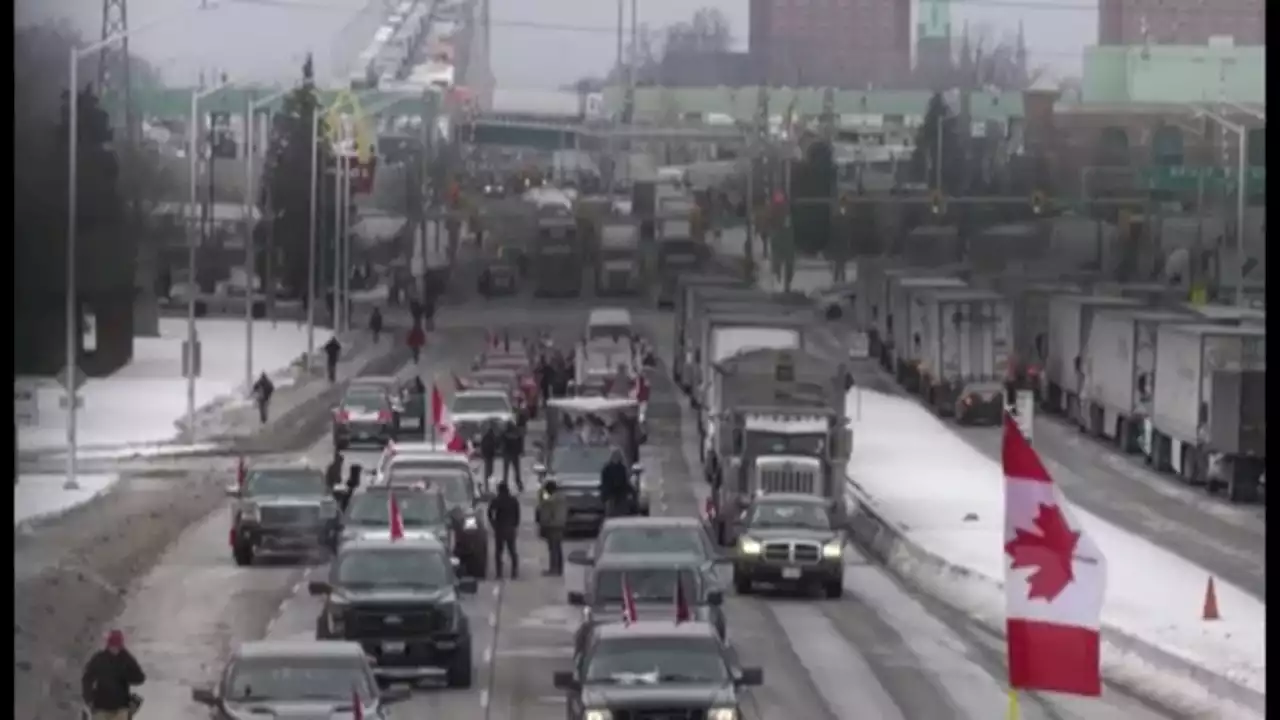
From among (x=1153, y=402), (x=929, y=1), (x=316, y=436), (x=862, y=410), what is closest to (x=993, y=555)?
(x=1153, y=402)

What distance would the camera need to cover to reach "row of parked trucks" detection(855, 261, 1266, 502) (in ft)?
154

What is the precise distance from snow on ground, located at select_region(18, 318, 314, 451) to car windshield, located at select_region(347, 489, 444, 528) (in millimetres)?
12748

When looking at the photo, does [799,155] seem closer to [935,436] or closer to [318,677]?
[935,436]

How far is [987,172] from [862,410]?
43.9 metres

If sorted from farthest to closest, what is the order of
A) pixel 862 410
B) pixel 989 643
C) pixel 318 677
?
pixel 862 410
pixel 989 643
pixel 318 677

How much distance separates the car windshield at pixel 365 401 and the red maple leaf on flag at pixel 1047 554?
36560 mm

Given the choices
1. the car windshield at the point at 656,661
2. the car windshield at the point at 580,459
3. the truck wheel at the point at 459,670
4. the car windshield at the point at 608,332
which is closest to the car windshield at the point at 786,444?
the car windshield at the point at 580,459

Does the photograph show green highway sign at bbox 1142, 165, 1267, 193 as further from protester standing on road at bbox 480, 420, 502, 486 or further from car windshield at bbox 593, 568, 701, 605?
car windshield at bbox 593, 568, 701, 605

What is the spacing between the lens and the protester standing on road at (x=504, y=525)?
32.8 metres

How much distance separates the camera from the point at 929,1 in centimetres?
12344

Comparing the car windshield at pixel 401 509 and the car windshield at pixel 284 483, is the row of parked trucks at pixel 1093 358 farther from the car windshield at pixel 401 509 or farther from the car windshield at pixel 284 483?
the car windshield at pixel 401 509

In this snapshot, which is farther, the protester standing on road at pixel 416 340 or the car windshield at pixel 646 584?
the protester standing on road at pixel 416 340

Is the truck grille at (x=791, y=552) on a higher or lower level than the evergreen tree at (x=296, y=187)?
lower

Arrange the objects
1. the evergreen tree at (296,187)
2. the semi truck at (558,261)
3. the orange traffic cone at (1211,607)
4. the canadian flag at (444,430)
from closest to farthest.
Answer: the orange traffic cone at (1211,607) < the canadian flag at (444,430) < the evergreen tree at (296,187) < the semi truck at (558,261)
